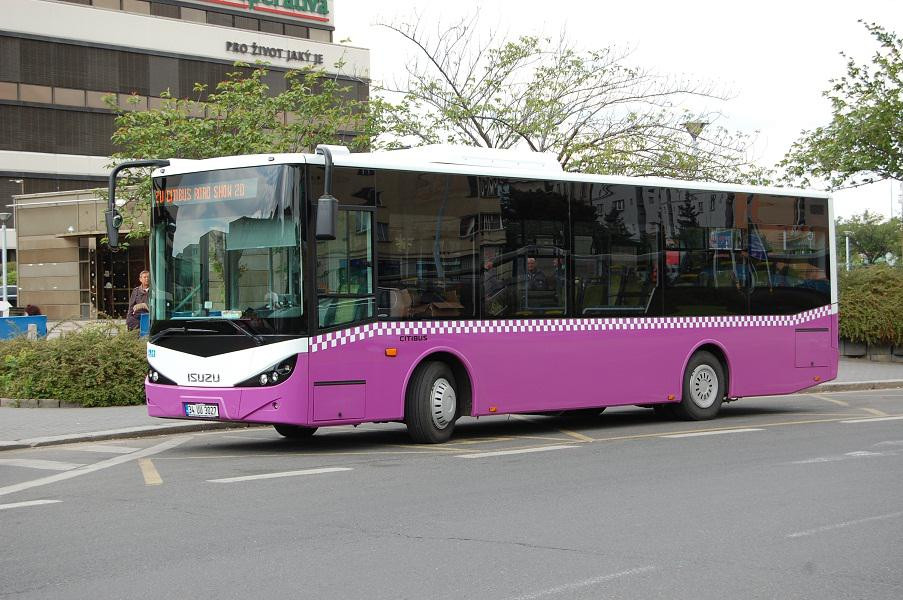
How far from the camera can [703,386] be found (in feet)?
53.7

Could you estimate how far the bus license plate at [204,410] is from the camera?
12.2 m

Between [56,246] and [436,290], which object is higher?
[56,246]

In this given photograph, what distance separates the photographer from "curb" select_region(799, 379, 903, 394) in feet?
73.3

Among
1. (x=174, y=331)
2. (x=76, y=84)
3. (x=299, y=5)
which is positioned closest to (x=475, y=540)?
(x=174, y=331)

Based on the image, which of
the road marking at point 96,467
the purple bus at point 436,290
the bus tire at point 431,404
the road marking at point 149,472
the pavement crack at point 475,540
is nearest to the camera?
the pavement crack at point 475,540

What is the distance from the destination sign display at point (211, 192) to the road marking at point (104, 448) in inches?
110

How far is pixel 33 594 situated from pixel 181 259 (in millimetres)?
6813

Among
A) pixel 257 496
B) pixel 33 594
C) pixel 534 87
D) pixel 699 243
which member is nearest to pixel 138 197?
pixel 534 87

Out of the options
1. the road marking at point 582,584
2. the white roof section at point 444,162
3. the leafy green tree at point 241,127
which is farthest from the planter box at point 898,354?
the road marking at point 582,584

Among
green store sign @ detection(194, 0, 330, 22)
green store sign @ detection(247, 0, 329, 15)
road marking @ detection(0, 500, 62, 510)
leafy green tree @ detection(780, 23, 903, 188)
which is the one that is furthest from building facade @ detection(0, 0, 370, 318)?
road marking @ detection(0, 500, 62, 510)

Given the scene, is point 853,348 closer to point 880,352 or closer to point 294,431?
point 880,352

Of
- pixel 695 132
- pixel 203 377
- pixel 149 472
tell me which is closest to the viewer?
pixel 149 472

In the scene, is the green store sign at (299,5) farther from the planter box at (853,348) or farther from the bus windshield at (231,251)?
the bus windshield at (231,251)

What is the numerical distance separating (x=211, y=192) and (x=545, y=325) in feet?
14.2
